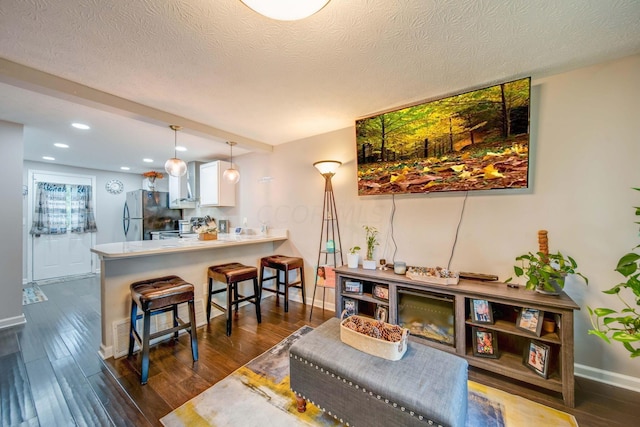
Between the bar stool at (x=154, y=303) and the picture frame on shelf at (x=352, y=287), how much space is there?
1493 mm

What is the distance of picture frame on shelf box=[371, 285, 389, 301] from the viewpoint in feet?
7.98

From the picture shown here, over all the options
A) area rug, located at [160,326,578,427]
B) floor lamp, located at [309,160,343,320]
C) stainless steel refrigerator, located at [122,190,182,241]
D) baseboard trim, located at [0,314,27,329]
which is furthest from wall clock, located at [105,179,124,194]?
area rug, located at [160,326,578,427]

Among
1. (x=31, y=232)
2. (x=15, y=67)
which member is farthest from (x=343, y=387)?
(x=31, y=232)

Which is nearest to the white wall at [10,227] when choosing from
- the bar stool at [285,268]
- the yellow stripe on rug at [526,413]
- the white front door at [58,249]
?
the white front door at [58,249]

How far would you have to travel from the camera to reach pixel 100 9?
1.27m

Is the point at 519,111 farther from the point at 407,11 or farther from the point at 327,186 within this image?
the point at 327,186

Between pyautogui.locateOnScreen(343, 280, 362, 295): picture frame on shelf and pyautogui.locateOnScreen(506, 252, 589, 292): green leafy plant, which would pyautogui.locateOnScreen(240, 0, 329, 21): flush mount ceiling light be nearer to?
pyautogui.locateOnScreen(506, 252, 589, 292): green leafy plant

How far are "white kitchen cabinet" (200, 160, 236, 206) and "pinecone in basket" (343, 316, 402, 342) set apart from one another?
3274 mm

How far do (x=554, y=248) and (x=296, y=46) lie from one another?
249 cm

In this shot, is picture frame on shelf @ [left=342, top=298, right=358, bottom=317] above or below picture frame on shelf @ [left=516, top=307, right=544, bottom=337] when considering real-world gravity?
below

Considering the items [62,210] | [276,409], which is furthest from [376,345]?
[62,210]

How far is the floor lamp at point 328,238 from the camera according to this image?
2.98 meters

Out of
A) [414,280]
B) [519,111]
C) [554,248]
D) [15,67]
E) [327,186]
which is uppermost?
Result: [15,67]

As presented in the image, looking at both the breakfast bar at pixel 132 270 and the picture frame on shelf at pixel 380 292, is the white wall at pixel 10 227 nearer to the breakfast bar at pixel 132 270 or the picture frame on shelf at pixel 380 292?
the breakfast bar at pixel 132 270
